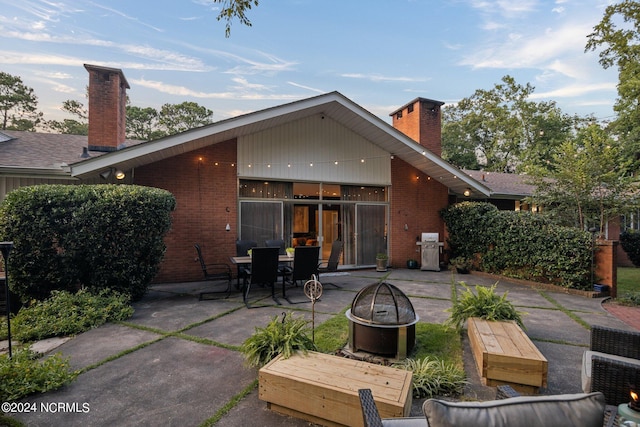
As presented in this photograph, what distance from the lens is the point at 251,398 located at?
2516 mm

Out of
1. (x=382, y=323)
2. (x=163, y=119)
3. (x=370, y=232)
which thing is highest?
(x=163, y=119)

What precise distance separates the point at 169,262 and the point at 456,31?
10050 mm

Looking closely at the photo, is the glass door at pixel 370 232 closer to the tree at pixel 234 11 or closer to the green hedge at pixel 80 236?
the green hedge at pixel 80 236

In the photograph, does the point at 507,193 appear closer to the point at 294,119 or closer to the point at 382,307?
the point at 294,119

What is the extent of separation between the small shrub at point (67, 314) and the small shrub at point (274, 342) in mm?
2652

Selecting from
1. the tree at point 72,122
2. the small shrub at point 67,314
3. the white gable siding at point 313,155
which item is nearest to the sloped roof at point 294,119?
the white gable siding at point 313,155

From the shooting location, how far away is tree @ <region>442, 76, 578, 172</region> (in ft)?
64.5

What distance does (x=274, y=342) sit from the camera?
2.86 meters

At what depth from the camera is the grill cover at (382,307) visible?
3121mm

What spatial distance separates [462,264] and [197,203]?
24.4 ft

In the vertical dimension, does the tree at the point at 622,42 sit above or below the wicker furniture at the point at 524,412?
above

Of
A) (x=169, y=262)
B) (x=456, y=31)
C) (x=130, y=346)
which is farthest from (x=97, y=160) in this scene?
(x=456, y=31)

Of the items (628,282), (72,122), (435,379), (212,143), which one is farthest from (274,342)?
(72,122)

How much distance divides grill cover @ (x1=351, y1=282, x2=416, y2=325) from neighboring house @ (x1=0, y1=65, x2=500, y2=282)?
494 centimetres
